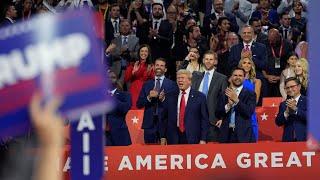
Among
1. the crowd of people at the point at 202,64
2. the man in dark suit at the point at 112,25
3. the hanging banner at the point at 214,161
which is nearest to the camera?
the hanging banner at the point at 214,161

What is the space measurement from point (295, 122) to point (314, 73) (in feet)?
29.0

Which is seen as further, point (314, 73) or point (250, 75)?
point (250, 75)

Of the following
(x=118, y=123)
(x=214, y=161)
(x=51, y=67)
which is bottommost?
(x=214, y=161)

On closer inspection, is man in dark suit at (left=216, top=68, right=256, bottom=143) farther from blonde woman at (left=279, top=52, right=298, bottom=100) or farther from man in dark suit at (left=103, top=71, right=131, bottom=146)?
blonde woman at (left=279, top=52, right=298, bottom=100)

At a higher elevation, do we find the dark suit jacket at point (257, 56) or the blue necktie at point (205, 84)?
the dark suit jacket at point (257, 56)

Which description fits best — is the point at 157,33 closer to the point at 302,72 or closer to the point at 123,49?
the point at 123,49

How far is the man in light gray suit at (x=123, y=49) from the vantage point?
48.3 ft

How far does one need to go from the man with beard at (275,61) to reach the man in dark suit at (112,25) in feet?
8.19

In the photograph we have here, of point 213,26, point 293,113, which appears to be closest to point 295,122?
point 293,113

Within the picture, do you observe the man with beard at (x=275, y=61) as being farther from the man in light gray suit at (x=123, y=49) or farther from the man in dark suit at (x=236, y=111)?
the man in light gray suit at (x=123, y=49)

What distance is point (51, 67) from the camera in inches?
125

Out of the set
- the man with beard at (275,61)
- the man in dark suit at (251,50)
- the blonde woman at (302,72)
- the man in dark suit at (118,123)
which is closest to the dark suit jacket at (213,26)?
the man with beard at (275,61)

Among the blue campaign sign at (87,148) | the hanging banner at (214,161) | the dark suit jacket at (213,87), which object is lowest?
the hanging banner at (214,161)

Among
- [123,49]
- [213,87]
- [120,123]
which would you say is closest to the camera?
[120,123]
